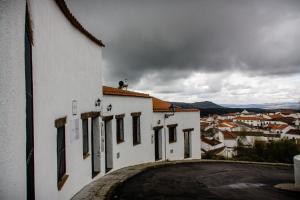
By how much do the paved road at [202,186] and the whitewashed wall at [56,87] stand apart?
189 cm

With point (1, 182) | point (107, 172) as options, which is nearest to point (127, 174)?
point (107, 172)

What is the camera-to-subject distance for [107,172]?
1305cm

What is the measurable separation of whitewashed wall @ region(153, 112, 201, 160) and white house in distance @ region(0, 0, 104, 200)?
915 cm

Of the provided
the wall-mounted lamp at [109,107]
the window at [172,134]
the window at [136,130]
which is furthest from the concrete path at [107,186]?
the window at [172,134]

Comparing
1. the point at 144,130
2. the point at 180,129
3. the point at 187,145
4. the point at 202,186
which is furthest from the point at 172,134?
the point at 202,186

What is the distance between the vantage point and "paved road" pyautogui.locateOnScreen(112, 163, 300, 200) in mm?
9359

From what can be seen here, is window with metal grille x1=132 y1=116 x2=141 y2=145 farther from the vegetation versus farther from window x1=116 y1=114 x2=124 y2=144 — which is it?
the vegetation

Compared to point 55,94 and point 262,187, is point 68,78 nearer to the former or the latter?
point 55,94

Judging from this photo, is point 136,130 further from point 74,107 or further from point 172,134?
point 74,107

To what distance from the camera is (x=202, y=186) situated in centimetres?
1084

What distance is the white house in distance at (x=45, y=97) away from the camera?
10.2 ft

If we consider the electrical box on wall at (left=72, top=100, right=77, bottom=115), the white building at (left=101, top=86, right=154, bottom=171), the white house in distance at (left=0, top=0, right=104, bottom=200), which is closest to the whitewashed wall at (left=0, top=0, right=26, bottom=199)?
the white house in distance at (left=0, top=0, right=104, bottom=200)

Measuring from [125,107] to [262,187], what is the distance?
7.25 metres

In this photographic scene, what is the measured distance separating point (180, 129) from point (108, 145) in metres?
9.60
